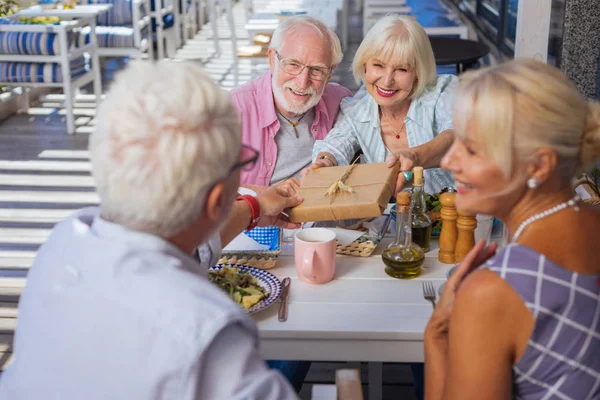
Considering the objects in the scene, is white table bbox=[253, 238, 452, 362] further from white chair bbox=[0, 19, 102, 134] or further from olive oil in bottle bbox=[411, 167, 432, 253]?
white chair bbox=[0, 19, 102, 134]

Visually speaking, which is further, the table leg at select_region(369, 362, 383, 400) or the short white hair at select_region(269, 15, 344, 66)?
the short white hair at select_region(269, 15, 344, 66)

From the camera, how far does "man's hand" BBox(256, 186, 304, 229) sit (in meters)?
1.87

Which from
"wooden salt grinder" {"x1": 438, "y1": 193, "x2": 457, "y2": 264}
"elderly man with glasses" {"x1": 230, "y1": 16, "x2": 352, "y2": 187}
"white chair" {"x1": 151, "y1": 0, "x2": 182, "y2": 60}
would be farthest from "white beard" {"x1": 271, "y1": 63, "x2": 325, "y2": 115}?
"white chair" {"x1": 151, "y1": 0, "x2": 182, "y2": 60}

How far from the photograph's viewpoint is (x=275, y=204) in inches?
73.4

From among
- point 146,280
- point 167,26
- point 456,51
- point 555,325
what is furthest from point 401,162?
point 167,26

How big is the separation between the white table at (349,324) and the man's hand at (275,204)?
217 millimetres

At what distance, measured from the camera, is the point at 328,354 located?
1.56 meters

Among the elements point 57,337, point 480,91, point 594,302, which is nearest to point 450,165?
point 480,91

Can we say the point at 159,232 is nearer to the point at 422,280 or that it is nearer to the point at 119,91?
the point at 119,91

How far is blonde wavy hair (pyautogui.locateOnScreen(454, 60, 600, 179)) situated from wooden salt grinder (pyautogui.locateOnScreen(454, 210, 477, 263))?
1.85 feet

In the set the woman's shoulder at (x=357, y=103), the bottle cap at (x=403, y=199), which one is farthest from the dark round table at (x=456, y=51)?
the bottle cap at (x=403, y=199)

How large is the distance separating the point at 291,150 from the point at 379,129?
13.2 inches

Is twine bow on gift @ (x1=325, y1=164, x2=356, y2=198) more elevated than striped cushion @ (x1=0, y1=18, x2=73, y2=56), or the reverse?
twine bow on gift @ (x1=325, y1=164, x2=356, y2=198)

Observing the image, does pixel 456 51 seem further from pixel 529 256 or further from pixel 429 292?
pixel 529 256
